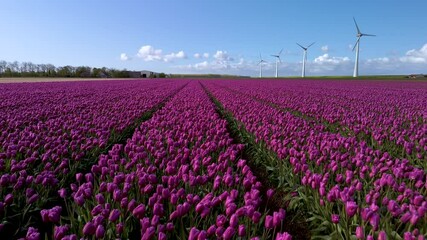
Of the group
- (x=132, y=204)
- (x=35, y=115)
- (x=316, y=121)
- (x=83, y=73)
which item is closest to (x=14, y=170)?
(x=132, y=204)

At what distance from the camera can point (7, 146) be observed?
571 cm

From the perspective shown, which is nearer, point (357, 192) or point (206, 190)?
point (206, 190)

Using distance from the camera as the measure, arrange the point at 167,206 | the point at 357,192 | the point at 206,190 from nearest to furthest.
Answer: the point at 167,206, the point at 206,190, the point at 357,192

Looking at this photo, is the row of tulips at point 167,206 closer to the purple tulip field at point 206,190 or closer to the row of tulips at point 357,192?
the purple tulip field at point 206,190

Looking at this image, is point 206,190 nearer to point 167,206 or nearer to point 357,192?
point 167,206

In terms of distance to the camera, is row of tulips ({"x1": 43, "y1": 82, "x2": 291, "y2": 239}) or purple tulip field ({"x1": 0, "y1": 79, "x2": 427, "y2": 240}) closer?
row of tulips ({"x1": 43, "y1": 82, "x2": 291, "y2": 239})

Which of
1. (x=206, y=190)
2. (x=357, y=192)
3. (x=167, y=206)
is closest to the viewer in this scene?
(x=167, y=206)

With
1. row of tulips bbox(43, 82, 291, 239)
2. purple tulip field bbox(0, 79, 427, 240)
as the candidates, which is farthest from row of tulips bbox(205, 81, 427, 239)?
row of tulips bbox(43, 82, 291, 239)

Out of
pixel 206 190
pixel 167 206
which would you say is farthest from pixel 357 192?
pixel 167 206

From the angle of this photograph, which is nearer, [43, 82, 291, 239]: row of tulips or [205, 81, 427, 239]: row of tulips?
[43, 82, 291, 239]: row of tulips

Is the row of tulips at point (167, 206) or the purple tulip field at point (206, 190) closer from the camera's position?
the row of tulips at point (167, 206)

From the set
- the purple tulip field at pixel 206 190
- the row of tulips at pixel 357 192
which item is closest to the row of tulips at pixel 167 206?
the purple tulip field at pixel 206 190

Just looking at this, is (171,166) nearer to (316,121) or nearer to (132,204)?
(132,204)

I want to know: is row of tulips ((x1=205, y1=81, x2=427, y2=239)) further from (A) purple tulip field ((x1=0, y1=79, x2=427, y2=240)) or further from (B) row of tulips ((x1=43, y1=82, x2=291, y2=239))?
(B) row of tulips ((x1=43, y1=82, x2=291, y2=239))
